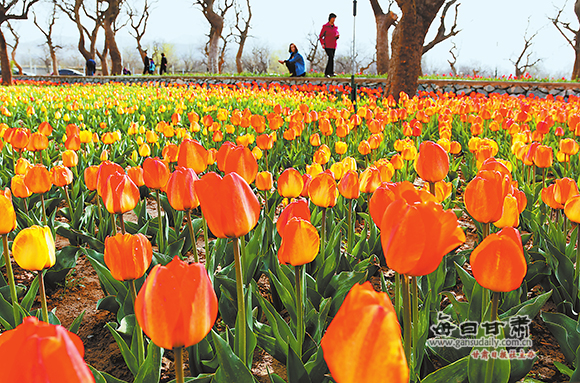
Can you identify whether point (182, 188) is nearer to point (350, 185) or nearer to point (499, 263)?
point (350, 185)

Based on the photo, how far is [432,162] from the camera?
1624 mm

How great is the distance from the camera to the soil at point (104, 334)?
155 cm

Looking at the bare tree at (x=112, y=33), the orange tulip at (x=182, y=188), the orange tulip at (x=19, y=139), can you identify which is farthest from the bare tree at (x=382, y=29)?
the orange tulip at (x=182, y=188)

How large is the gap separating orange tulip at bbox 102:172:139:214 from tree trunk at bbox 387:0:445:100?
26.3 feet

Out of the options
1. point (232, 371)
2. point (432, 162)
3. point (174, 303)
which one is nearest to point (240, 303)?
point (232, 371)

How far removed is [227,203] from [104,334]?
1232mm

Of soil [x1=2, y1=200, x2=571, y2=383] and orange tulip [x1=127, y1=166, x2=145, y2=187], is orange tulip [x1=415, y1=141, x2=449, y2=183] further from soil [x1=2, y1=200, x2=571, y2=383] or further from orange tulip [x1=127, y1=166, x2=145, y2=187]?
orange tulip [x1=127, y1=166, x2=145, y2=187]

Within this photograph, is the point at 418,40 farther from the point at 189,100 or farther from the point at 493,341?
the point at 493,341

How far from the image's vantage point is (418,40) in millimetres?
8883

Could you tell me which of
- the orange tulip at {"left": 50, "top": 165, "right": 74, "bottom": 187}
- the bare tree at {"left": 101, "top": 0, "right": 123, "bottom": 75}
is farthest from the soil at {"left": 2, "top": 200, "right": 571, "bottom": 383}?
the bare tree at {"left": 101, "top": 0, "right": 123, "bottom": 75}

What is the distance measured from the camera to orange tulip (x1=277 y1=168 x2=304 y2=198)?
181cm

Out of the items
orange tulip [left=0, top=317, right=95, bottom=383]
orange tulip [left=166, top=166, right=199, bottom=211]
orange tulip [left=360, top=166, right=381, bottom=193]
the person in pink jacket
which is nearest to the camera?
orange tulip [left=0, top=317, right=95, bottom=383]

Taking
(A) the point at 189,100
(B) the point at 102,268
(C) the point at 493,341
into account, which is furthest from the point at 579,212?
(A) the point at 189,100

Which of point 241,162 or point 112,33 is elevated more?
point 112,33
